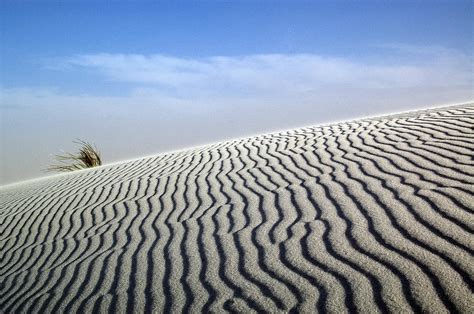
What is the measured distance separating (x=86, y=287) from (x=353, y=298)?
2052mm

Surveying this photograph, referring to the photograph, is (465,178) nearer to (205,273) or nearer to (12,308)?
(205,273)

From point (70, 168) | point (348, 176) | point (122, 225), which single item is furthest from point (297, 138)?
point (70, 168)

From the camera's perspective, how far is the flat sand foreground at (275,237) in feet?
7.96

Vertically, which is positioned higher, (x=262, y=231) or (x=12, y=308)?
(x=262, y=231)

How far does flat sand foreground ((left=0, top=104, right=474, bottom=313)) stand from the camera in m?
2.43

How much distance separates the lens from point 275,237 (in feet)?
10.8

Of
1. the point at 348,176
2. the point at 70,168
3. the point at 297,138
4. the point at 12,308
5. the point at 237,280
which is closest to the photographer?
the point at 237,280

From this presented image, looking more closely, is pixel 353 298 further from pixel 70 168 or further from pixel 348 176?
pixel 70 168

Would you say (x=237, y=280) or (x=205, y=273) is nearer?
(x=237, y=280)

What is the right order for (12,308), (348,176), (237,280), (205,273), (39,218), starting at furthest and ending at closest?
(39,218), (348,176), (12,308), (205,273), (237,280)

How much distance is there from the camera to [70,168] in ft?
37.9

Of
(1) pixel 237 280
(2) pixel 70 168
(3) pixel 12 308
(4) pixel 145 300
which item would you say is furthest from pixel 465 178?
(2) pixel 70 168

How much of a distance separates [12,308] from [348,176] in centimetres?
337

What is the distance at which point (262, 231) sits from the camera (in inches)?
136
